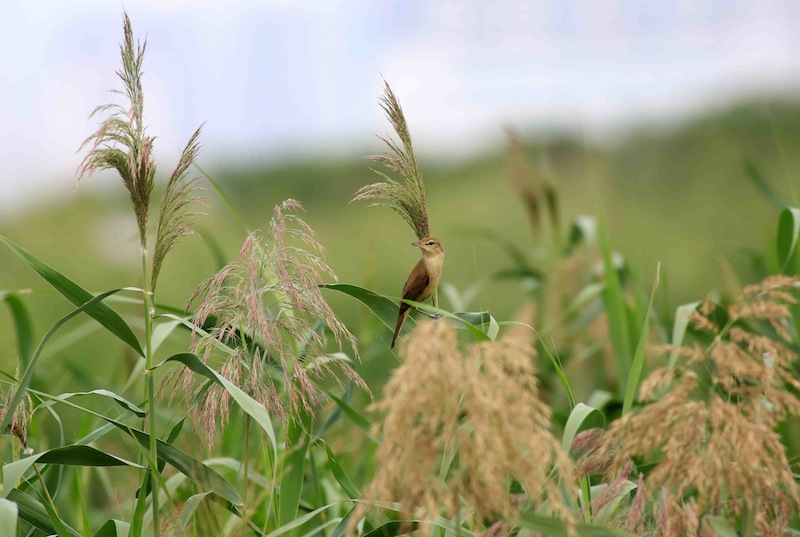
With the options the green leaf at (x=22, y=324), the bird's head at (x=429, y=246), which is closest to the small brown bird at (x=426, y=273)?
the bird's head at (x=429, y=246)

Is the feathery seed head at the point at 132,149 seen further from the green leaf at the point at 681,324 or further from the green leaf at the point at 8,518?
the green leaf at the point at 681,324

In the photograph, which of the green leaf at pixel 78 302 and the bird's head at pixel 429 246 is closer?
the green leaf at pixel 78 302

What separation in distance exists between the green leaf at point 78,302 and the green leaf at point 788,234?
192 centimetres

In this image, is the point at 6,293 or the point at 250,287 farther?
the point at 6,293

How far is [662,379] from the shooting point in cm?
140

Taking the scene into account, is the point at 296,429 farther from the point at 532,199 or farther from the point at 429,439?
the point at 532,199

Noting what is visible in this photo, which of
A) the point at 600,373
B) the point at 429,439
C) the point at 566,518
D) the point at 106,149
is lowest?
the point at 600,373

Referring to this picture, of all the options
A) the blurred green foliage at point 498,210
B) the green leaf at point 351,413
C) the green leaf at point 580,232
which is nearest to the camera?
the green leaf at point 351,413

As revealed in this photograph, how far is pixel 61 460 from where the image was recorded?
1.50 meters

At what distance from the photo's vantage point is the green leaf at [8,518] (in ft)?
4.17

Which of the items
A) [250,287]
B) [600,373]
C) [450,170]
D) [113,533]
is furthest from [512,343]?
[450,170]

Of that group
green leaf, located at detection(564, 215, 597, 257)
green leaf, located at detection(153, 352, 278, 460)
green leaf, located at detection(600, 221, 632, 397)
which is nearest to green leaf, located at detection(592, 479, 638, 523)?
green leaf, located at detection(153, 352, 278, 460)

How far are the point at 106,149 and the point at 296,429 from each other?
76 cm

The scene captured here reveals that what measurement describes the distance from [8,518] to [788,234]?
2.36m
